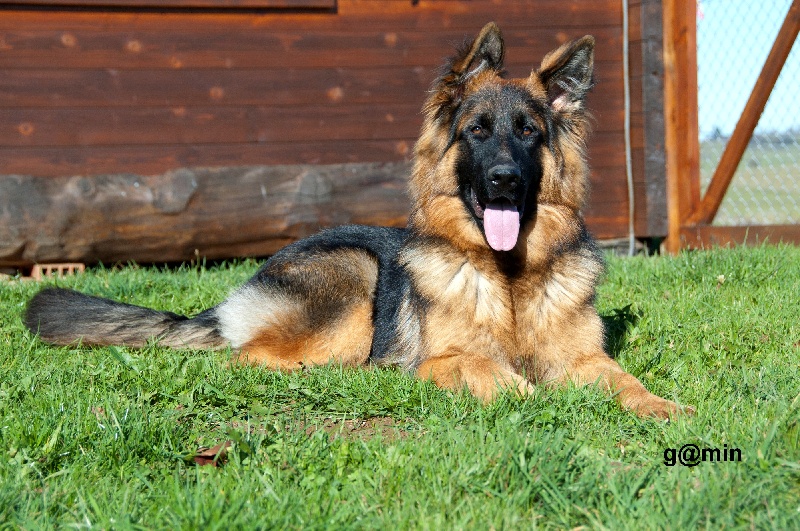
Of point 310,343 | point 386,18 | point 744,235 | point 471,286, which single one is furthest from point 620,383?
point 386,18

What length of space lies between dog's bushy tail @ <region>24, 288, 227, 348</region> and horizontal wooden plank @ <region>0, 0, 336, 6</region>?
13.3 feet

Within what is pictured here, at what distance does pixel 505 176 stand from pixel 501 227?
309 millimetres

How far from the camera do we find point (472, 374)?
380cm

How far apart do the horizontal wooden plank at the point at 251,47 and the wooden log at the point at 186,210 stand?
1216 mm

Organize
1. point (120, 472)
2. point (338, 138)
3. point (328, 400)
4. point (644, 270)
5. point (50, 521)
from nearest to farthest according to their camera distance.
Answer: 1. point (50, 521)
2. point (120, 472)
3. point (328, 400)
4. point (644, 270)
5. point (338, 138)

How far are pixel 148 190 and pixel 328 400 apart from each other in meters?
4.64

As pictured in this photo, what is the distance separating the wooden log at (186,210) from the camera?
7.27 metres

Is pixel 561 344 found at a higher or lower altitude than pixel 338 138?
lower

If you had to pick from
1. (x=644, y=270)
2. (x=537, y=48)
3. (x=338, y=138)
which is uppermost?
(x=537, y=48)

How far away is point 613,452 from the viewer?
290 centimetres

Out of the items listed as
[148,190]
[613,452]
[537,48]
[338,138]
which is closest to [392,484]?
[613,452]

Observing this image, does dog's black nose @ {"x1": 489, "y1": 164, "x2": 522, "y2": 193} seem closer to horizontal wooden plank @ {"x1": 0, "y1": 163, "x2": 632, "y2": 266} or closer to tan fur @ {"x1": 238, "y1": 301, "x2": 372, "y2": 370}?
tan fur @ {"x1": 238, "y1": 301, "x2": 372, "y2": 370}

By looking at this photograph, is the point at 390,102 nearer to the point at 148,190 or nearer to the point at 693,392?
the point at 148,190

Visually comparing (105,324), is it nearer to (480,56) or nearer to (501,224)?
(501,224)
